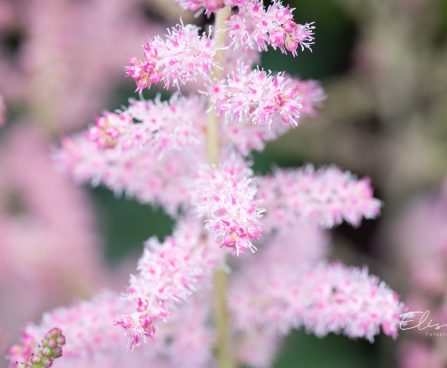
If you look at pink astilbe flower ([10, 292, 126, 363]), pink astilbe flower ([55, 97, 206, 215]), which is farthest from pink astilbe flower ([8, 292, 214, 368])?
pink astilbe flower ([55, 97, 206, 215])

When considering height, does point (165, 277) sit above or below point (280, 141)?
below

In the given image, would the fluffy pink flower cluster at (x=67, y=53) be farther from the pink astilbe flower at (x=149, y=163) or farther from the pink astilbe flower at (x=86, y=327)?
the pink astilbe flower at (x=86, y=327)

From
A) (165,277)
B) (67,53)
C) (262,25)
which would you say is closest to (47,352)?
(165,277)

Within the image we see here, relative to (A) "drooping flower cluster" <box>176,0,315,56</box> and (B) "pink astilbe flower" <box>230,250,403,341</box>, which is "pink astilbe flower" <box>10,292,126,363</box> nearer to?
(B) "pink astilbe flower" <box>230,250,403,341</box>

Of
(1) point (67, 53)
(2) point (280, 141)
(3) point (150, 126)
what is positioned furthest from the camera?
(2) point (280, 141)

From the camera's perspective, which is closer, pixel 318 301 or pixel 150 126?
pixel 150 126

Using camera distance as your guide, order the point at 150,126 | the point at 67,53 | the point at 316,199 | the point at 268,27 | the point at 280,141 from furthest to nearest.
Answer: the point at 280,141 → the point at 67,53 → the point at 316,199 → the point at 150,126 → the point at 268,27

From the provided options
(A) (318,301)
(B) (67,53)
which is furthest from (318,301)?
(B) (67,53)

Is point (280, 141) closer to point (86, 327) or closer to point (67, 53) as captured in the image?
point (67, 53)

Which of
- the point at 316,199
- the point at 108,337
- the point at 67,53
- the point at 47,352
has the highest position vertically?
the point at 67,53

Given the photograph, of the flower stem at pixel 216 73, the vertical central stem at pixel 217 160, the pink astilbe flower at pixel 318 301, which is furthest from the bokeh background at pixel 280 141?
the flower stem at pixel 216 73
